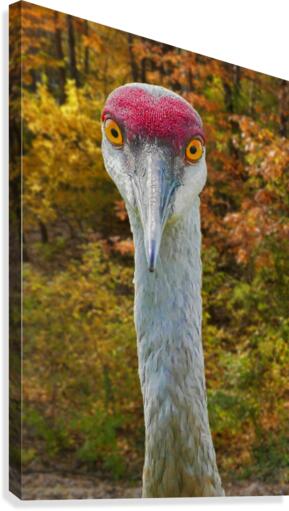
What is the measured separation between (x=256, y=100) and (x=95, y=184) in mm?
1201

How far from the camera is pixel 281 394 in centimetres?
442

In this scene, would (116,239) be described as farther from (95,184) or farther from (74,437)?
(74,437)

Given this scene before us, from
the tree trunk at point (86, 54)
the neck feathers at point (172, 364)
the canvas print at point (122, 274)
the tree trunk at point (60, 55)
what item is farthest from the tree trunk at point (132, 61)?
the neck feathers at point (172, 364)

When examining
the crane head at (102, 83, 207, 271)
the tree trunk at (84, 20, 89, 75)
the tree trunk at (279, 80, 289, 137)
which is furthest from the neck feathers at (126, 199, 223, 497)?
the tree trunk at (279, 80, 289, 137)

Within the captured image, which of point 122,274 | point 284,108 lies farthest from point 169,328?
point 284,108

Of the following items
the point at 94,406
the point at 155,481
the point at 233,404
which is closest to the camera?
the point at 155,481

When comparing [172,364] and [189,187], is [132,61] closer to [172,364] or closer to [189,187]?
[189,187]

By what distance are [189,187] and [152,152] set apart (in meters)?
0.22

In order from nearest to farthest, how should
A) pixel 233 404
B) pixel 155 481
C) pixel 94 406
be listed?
1. pixel 155 481
2. pixel 94 406
3. pixel 233 404

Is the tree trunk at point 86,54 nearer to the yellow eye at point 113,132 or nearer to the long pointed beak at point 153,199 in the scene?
the yellow eye at point 113,132

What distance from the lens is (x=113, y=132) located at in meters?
3.45

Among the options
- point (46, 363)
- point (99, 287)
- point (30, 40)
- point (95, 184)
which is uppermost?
point (30, 40)

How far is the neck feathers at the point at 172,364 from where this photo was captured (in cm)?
331

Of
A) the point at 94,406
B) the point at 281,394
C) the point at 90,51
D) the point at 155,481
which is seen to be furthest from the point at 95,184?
the point at 281,394
